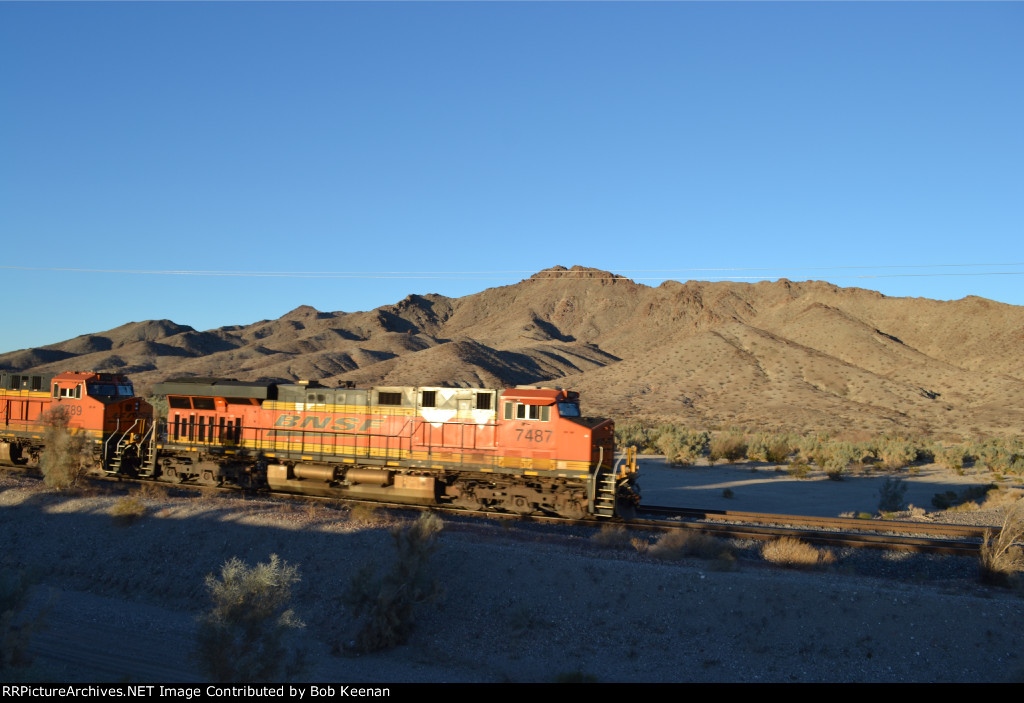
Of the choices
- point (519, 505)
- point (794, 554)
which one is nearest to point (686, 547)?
point (794, 554)

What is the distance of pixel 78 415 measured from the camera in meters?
24.3

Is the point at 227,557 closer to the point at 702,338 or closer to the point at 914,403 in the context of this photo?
the point at 914,403

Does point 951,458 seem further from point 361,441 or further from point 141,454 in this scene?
point 141,454

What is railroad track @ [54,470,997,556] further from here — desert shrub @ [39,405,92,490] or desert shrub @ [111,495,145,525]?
desert shrub @ [39,405,92,490]

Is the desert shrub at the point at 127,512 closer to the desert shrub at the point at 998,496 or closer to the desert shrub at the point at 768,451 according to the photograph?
the desert shrub at the point at 998,496

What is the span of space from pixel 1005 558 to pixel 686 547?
618cm

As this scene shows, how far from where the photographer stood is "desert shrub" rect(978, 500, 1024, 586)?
511 inches

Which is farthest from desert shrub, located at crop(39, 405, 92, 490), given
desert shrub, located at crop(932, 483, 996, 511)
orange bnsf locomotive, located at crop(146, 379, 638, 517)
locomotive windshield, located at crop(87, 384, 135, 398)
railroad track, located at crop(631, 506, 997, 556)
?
desert shrub, located at crop(932, 483, 996, 511)

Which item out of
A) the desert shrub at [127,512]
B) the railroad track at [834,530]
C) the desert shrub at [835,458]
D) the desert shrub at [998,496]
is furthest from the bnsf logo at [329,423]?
A: the desert shrub at [835,458]

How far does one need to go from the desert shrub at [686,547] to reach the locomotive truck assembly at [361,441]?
2620 millimetres

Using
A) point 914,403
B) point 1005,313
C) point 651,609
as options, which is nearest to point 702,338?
point 914,403

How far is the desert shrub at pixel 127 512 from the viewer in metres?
16.9
